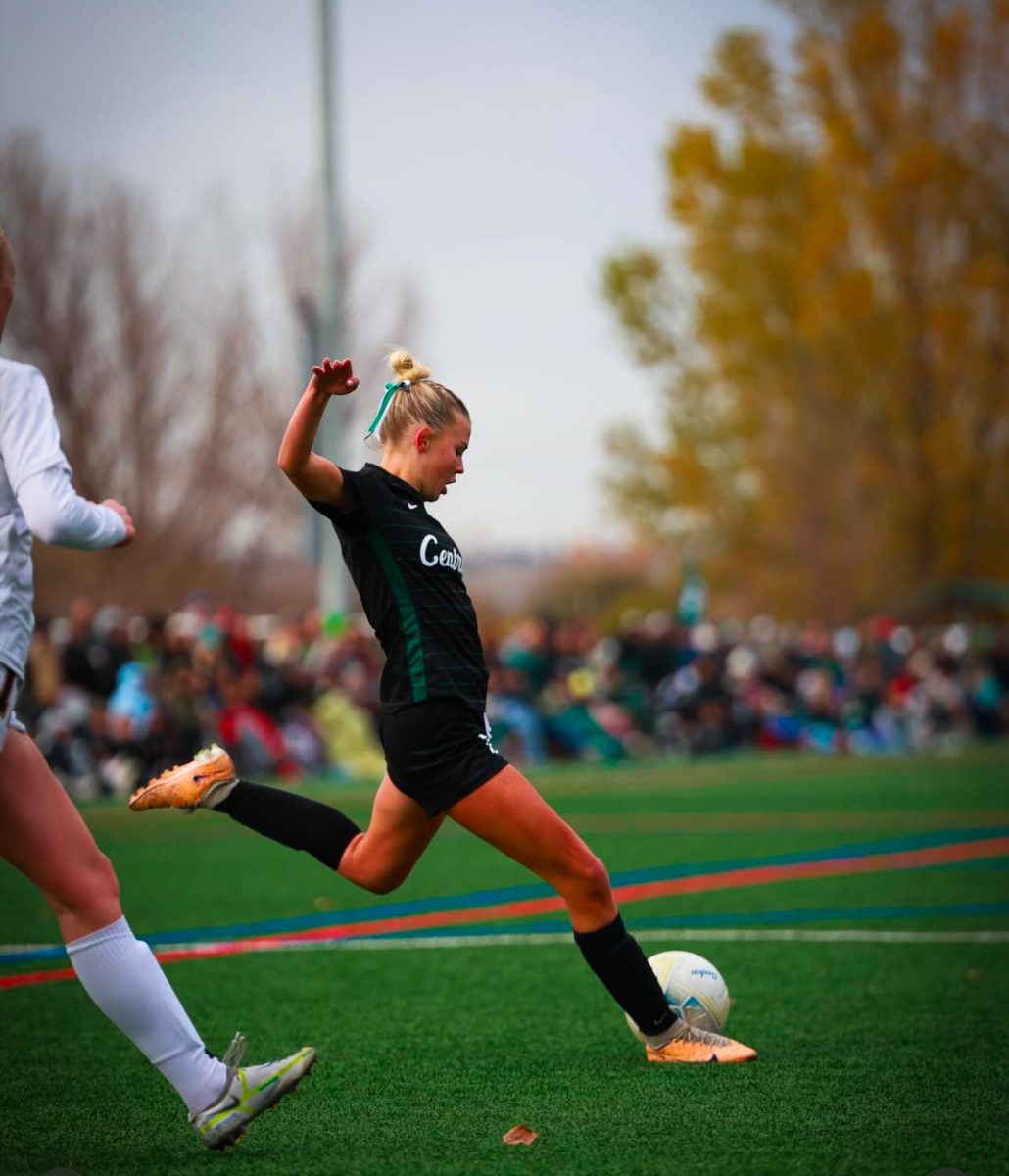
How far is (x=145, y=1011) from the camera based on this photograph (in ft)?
14.5

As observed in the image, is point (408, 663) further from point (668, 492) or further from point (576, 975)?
point (668, 492)

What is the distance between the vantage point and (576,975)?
7.45 m

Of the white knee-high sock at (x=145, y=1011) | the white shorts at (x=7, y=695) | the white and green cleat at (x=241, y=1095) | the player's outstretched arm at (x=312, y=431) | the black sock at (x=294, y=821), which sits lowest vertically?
the white and green cleat at (x=241, y=1095)

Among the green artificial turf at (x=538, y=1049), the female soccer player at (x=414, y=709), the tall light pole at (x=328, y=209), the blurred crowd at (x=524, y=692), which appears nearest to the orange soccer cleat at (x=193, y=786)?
the female soccer player at (x=414, y=709)

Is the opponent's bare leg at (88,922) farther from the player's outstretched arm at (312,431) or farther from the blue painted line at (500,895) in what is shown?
the blue painted line at (500,895)

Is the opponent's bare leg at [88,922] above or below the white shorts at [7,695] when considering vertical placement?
below

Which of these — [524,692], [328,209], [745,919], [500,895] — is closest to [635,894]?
[500,895]

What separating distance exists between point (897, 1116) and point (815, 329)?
29.2 m

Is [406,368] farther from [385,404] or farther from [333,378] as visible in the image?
[333,378]

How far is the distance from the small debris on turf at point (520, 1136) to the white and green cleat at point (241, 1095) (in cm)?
57

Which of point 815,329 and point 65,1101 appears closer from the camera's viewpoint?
point 65,1101

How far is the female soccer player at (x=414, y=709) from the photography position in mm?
5059

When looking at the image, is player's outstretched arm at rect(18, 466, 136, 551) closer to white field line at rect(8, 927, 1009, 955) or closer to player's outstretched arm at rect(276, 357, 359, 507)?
player's outstretched arm at rect(276, 357, 359, 507)

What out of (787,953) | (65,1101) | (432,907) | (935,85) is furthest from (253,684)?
(935,85)
